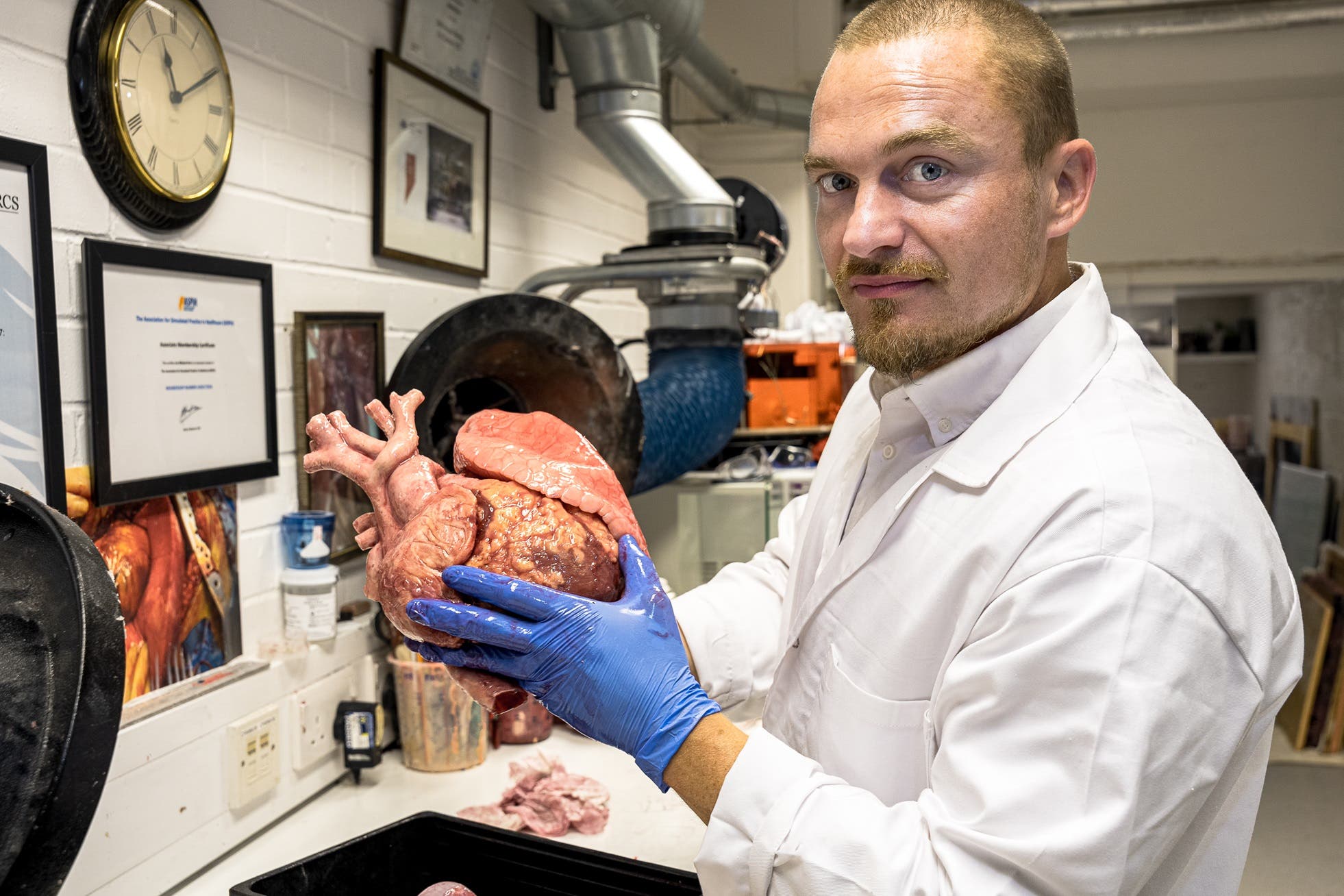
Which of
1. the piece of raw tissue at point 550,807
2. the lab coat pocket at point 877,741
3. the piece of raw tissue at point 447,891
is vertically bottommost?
the piece of raw tissue at point 550,807

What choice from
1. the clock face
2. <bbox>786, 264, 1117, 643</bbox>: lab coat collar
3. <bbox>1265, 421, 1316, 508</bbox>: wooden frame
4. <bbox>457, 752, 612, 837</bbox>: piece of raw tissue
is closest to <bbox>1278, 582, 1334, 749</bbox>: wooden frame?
<bbox>1265, 421, 1316, 508</bbox>: wooden frame

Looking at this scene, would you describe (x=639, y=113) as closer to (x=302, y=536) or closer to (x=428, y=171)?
(x=428, y=171)

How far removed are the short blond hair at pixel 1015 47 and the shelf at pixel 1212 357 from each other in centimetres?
689

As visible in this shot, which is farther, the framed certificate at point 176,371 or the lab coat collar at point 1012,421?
the framed certificate at point 176,371

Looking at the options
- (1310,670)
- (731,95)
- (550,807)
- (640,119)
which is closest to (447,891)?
(550,807)

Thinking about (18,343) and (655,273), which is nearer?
(18,343)

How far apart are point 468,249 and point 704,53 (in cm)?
150

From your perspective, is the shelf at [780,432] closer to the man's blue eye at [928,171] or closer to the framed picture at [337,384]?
the framed picture at [337,384]

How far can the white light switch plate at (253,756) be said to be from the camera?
187 cm

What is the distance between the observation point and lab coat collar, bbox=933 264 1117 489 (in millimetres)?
1200

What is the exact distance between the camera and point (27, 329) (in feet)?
4.69

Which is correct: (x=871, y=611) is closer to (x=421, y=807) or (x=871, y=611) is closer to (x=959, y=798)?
(x=959, y=798)

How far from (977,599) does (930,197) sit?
1.57ft

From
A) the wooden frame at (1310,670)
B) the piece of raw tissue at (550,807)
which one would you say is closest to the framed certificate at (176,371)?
the piece of raw tissue at (550,807)
